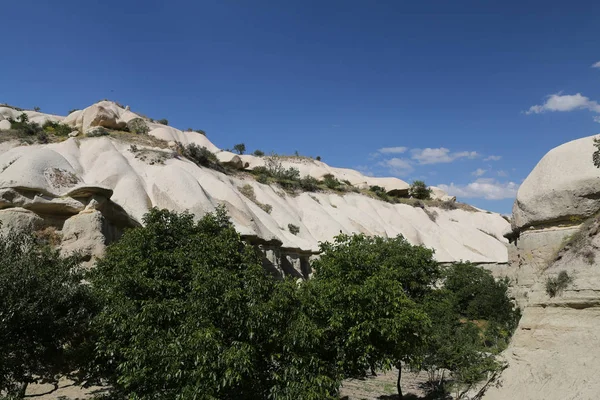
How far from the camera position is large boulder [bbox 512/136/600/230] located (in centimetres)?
1305

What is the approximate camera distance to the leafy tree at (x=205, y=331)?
6.64m

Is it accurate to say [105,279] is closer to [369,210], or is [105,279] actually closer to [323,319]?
[323,319]

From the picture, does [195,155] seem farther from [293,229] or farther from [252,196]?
[293,229]

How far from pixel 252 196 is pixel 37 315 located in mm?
27275

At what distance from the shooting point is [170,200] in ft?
79.4

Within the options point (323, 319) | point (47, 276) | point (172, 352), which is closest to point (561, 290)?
point (323, 319)

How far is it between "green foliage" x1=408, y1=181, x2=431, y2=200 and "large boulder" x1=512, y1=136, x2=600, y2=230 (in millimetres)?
41030

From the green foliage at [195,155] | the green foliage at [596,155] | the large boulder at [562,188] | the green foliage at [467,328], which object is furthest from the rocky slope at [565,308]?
the green foliage at [195,155]

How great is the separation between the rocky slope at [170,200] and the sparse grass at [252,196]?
143mm

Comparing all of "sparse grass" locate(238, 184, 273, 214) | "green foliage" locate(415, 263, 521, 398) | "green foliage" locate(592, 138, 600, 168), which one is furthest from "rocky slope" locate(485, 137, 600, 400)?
"sparse grass" locate(238, 184, 273, 214)

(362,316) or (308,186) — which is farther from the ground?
(308,186)

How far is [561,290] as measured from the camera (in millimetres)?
9711

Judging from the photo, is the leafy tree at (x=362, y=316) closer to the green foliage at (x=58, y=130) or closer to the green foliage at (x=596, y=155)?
the green foliage at (x=596, y=155)

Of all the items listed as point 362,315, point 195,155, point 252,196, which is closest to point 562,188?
point 362,315
